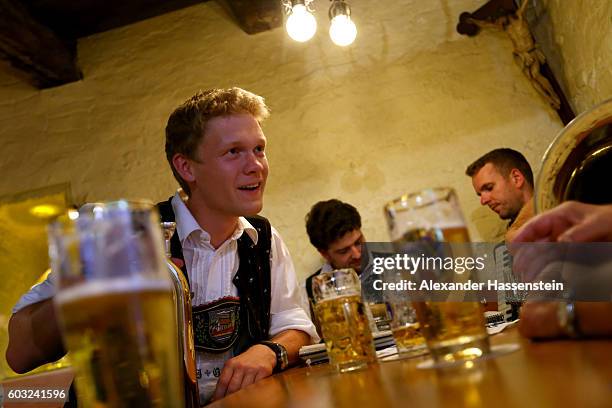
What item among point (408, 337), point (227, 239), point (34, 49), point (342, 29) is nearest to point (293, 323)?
point (227, 239)

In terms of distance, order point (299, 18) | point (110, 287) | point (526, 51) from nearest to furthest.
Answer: point (110, 287) < point (299, 18) < point (526, 51)

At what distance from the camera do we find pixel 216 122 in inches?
86.3

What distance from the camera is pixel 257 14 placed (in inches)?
167

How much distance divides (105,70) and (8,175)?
110 cm

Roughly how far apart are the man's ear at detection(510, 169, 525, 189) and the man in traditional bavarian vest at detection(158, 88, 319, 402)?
77.4 inches

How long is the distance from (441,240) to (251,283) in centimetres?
136

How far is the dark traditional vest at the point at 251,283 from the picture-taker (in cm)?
191

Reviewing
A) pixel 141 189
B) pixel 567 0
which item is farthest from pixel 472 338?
pixel 141 189

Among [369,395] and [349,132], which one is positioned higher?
[349,132]

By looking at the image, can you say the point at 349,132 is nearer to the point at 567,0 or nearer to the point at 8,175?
the point at 567,0

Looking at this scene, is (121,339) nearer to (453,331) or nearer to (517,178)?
(453,331)

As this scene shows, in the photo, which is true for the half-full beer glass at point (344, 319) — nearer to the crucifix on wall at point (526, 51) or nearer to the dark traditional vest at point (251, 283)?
the dark traditional vest at point (251, 283)

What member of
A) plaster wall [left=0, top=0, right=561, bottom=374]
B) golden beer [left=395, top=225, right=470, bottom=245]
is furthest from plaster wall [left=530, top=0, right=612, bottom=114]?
golden beer [left=395, top=225, right=470, bottom=245]

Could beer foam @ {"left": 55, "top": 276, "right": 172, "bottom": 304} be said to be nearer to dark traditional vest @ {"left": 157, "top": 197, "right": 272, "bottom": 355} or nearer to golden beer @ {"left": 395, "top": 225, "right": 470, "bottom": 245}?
golden beer @ {"left": 395, "top": 225, "right": 470, "bottom": 245}
